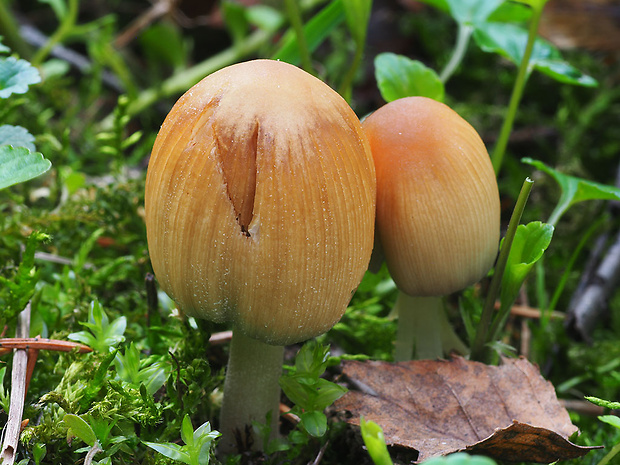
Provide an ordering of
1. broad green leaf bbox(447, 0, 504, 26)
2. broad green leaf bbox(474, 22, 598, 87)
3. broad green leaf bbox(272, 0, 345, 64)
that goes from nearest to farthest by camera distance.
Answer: broad green leaf bbox(474, 22, 598, 87), broad green leaf bbox(447, 0, 504, 26), broad green leaf bbox(272, 0, 345, 64)

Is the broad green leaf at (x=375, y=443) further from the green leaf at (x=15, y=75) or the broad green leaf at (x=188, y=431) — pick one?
the green leaf at (x=15, y=75)

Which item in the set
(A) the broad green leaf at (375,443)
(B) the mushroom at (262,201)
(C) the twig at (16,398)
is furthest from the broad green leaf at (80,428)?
(A) the broad green leaf at (375,443)

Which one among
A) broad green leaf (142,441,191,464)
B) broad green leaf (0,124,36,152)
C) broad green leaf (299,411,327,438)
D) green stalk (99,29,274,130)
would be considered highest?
broad green leaf (0,124,36,152)

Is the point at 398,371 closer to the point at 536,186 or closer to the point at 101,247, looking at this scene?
the point at 101,247

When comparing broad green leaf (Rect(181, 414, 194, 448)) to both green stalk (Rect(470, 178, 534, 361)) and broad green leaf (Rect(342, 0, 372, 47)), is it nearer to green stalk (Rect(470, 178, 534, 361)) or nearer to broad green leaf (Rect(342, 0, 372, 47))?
green stalk (Rect(470, 178, 534, 361))

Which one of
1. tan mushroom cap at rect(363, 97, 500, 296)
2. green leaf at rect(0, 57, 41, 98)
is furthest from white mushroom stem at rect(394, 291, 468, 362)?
green leaf at rect(0, 57, 41, 98)

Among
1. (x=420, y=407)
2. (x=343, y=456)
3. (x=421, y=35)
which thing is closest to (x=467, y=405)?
(x=420, y=407)

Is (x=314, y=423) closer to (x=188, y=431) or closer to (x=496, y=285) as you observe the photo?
(x=188, y=431)
